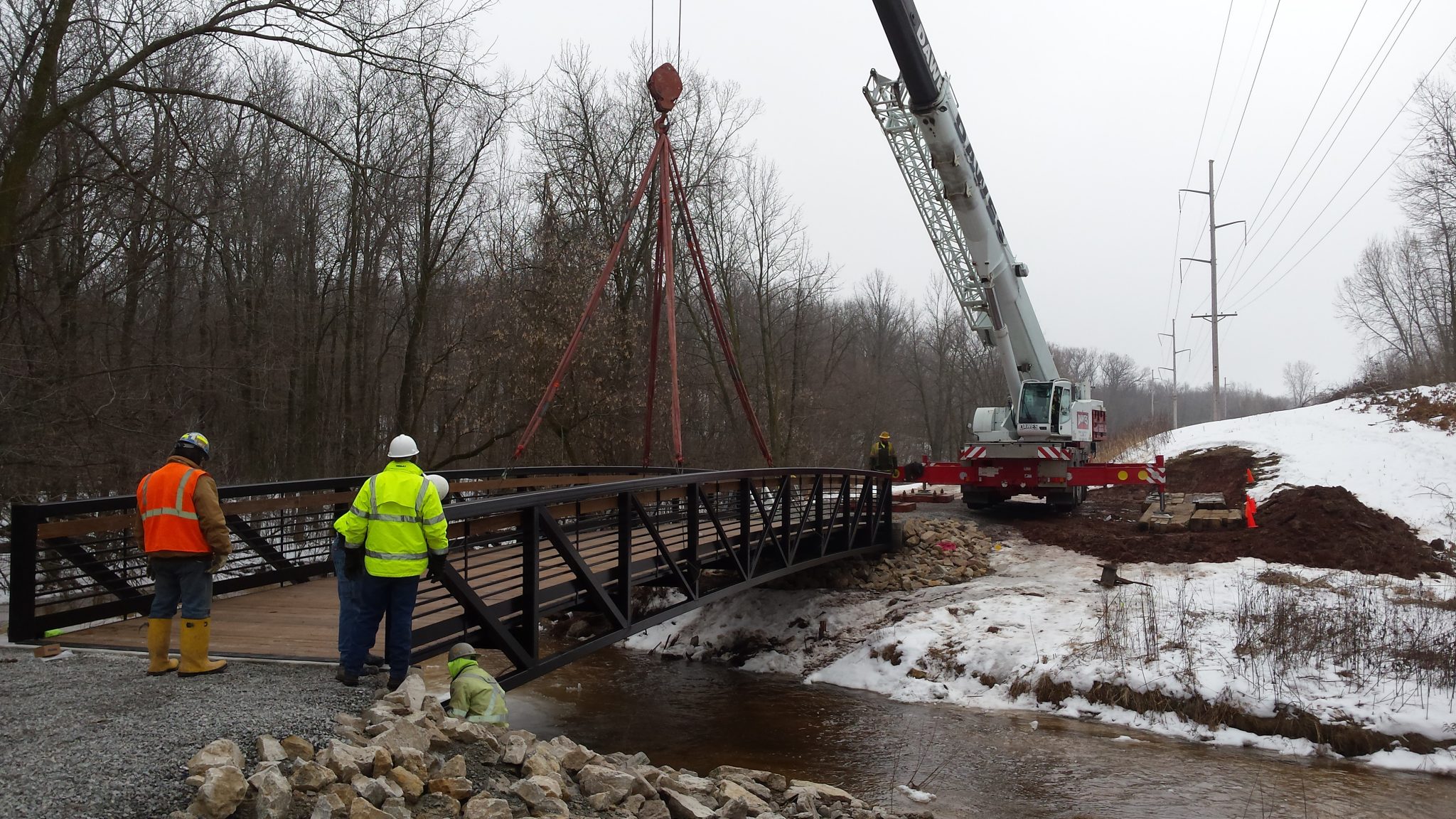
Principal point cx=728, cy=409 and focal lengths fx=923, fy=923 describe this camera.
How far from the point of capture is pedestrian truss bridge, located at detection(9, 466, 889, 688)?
6.85 meters

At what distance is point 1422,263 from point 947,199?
135ft

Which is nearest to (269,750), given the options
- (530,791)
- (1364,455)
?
(530,791)

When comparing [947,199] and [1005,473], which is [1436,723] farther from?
[947,199]

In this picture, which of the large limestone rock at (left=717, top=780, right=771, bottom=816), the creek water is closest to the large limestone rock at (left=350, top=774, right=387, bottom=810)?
the large limestone rock at (left=717, top=780, right=771, bottom=816)

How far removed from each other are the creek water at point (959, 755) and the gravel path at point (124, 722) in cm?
456

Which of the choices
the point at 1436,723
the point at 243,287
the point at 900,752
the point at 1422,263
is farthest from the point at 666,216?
the point at 1422,263

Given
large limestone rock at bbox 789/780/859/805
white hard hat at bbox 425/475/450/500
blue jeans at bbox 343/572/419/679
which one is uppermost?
white hard hat at bbox 425/475/450/500

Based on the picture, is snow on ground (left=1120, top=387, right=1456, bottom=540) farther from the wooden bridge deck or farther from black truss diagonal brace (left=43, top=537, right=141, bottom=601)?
black truss diagonal brace (left=43, top=537, right=141, bottom=601)

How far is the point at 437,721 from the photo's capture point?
5.30 m

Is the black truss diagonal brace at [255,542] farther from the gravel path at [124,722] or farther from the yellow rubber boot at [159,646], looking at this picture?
the yellow rubber boot at [159,646]

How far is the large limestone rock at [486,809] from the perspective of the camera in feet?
14.9

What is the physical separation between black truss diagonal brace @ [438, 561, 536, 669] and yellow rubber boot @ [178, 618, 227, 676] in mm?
1493

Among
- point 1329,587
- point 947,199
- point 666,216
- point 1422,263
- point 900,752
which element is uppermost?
point 1422,263

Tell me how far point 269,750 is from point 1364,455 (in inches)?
884
